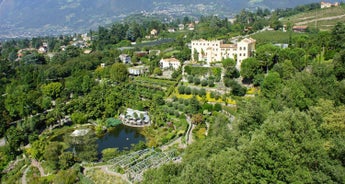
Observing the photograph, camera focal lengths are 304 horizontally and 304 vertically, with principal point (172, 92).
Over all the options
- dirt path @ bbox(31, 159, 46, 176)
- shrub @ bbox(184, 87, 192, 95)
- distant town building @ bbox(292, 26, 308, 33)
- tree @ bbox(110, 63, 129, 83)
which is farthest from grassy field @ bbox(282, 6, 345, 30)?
dirt path @ bbox(31, 159, 46, 176)

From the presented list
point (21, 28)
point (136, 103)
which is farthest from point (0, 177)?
point (21, 28)

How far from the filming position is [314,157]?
32.3 feet

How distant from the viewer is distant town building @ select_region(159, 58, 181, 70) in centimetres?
3828

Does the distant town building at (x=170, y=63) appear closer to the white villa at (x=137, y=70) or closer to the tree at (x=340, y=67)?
the white villa at (x=137, y=70)

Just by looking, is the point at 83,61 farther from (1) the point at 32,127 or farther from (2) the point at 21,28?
(2) the point at 21,28

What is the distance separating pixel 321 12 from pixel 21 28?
170493 mm

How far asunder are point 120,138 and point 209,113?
25.3 feet

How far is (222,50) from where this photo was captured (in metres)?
34.2

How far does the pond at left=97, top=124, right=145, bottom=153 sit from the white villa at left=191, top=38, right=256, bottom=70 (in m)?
13.1

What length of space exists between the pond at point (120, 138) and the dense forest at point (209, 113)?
2.65 feet

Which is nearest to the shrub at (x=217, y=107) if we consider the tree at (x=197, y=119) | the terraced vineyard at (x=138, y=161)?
the tree at (x=197, y=119)

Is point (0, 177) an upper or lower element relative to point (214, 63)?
lower

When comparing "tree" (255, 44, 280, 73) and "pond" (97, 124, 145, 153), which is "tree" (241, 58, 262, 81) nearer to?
"tree" (255, 44, 280, 73)

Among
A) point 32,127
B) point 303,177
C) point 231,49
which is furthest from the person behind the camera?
point 231,49
